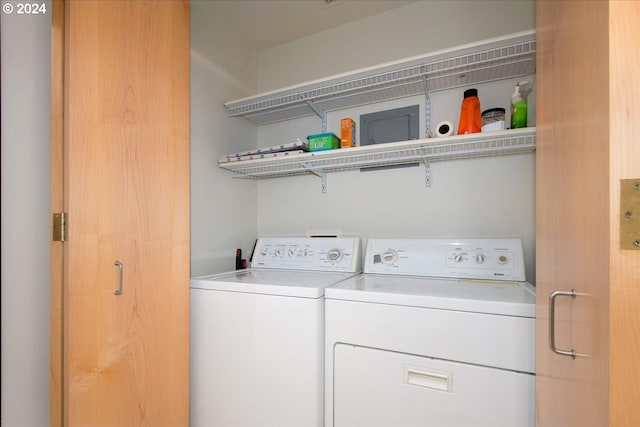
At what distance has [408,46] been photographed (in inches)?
70.7

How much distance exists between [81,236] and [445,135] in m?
1.56

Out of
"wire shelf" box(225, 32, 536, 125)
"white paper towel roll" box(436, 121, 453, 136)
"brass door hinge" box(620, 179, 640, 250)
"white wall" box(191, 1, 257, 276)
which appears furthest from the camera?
"white wall" box(191, 1, 257, 276)

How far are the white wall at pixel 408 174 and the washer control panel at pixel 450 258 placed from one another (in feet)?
0.50

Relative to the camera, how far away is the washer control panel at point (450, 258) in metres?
1.39

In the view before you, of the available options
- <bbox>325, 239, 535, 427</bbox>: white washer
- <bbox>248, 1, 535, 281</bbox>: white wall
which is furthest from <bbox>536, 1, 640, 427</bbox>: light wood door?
<bbox>248, 1, 535, 281</bbox>: white wall

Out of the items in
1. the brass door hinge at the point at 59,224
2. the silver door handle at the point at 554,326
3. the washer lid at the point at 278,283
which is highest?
the brass door hinge at the point at 59,224

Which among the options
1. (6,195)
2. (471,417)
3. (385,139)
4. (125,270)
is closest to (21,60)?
(6,195)

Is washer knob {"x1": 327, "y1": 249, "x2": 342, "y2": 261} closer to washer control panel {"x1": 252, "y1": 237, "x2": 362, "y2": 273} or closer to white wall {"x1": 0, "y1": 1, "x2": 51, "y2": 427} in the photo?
washer control panel {"x1": 252, "y1": 237, "x2": 362, "y2": 273}

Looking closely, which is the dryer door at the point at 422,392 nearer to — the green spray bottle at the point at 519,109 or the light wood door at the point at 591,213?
the light wood door at the point at 591,213

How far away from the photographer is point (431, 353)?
1.03 metres

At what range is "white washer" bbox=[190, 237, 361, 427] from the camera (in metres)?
1.19

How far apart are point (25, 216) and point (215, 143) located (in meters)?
0.99

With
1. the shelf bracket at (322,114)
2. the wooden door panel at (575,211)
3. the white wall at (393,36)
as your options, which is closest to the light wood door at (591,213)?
the wooden door panel at (575,211)

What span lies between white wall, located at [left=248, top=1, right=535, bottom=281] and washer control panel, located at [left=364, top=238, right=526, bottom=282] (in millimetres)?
153
